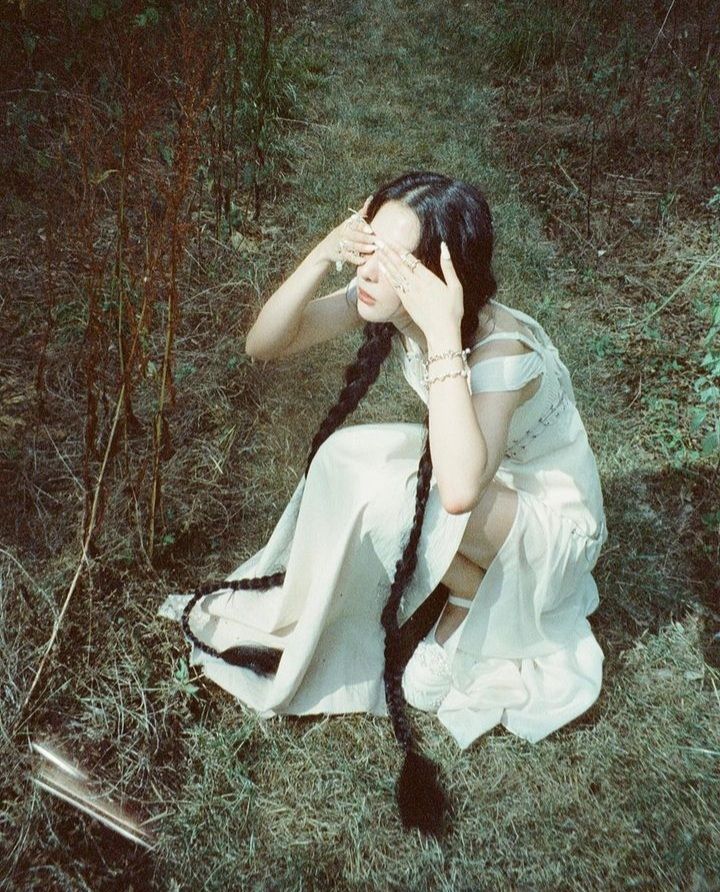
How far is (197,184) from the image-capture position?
3746mm

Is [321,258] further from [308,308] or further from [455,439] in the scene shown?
[455,439]

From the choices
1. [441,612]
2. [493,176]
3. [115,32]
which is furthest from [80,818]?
[493,176]

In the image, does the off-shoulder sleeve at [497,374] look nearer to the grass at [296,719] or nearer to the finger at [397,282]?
the finger at [397,282]

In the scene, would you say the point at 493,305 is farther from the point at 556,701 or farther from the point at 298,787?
the point at 298,787

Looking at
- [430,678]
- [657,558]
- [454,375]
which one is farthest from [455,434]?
[657,558]

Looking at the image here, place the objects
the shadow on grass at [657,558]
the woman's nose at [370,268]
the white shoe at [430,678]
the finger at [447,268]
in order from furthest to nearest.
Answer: the shadow on grass at [657,558]
the white shoe at [430,678]
the woman's nose at [370,268]
the finger at [447,268]

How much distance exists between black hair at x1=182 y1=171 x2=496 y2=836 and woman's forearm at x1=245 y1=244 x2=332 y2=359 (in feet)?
0.67

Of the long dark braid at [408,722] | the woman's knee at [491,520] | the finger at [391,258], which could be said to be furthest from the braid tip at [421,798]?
the finger at [391,258]

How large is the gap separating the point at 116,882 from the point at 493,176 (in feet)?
13.3

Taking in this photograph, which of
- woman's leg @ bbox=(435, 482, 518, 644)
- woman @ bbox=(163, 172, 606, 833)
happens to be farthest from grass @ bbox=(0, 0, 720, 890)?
woman's leg @ bbox=(435, 482, 518, 644)

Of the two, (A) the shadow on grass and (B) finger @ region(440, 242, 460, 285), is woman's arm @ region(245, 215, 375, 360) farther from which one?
(A) the shadow on grass

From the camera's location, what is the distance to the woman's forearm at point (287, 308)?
1.89m

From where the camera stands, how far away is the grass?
5.96ft

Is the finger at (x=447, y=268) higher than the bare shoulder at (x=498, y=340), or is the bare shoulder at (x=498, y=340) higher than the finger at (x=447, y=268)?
the finger at (x=447, y=268)
